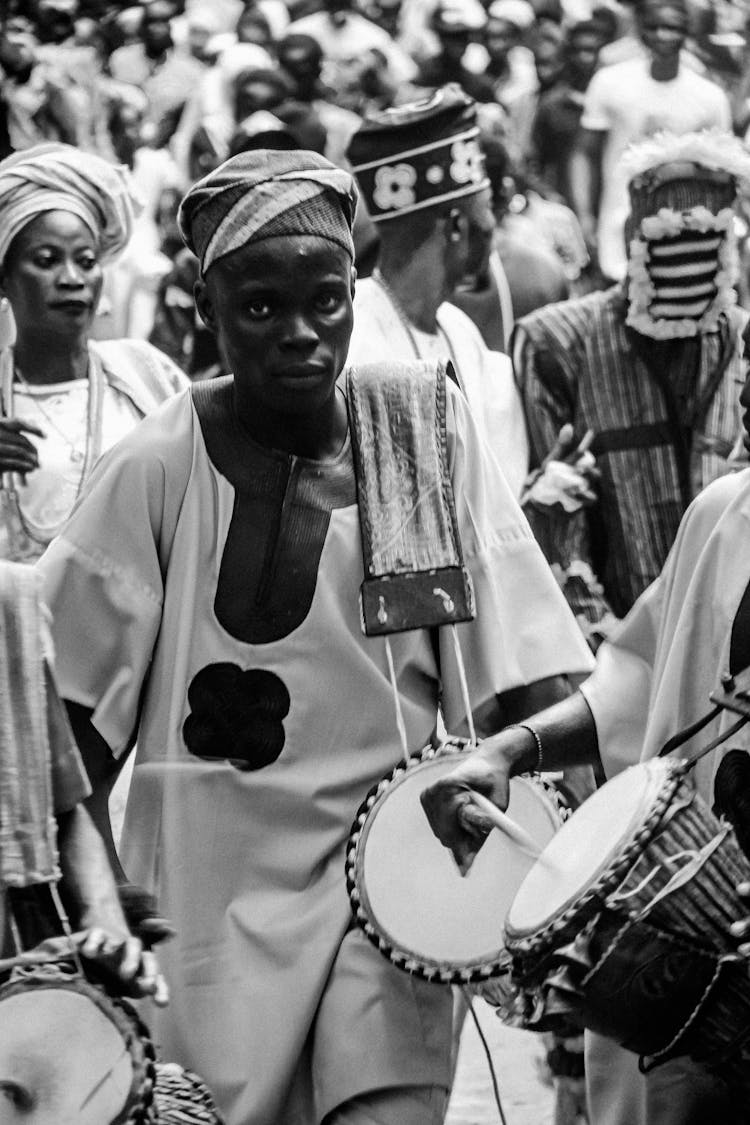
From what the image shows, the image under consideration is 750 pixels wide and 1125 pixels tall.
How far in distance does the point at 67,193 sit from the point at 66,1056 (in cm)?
450

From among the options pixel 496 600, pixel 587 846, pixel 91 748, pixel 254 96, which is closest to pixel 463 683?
pixel 496 600

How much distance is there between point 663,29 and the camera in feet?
57.2

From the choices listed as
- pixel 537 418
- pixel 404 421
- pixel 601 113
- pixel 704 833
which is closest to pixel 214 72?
pixel 601 113

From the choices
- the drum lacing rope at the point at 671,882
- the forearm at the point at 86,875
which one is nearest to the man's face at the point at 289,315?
the forearm at the point at 86,875

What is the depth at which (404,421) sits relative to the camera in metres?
5.64

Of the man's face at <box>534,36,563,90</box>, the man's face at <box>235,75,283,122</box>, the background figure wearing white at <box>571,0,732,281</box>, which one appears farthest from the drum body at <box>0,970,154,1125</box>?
the man's face at <box>534,36,563,90</box>

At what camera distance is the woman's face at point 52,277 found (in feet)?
27.1

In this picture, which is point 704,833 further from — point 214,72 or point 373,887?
point 214,72

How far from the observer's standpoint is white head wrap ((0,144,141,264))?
8391mm

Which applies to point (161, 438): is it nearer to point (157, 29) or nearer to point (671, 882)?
point (671, 882)

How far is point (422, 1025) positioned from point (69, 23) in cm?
1613

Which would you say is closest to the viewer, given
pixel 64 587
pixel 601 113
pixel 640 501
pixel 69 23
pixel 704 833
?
pixel 704 833

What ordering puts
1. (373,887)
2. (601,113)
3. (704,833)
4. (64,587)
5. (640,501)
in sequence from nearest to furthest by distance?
(704,833)
(373,887)
(64,587)
(640,501)
(601,113)

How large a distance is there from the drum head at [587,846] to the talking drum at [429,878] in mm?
336
